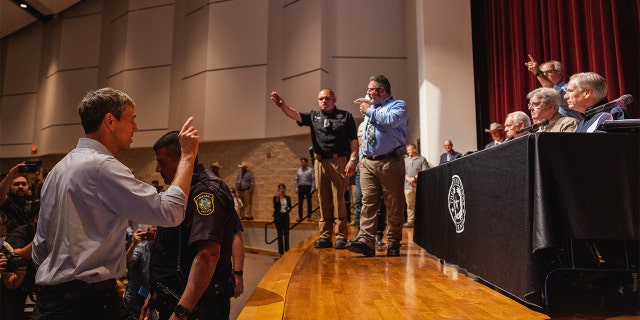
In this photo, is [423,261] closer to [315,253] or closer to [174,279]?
[315,253]

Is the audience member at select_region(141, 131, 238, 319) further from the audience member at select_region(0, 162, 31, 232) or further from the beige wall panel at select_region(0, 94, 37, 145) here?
the beige wall panel at select_region(0, 94, 37, 145)

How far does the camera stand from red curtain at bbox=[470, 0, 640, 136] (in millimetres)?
3760

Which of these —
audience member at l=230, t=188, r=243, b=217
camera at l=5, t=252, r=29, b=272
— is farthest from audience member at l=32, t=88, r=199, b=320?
audience member at l=230, t=188, r=243, b=217

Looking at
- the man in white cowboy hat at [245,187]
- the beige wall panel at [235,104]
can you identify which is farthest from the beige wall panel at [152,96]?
the man in white cowboy hat at [245,187]

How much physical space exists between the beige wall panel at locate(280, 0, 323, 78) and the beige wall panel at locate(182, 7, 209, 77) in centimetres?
213

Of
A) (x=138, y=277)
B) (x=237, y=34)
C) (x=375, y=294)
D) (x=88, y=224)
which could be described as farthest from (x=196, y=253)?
(x=237, y=34)

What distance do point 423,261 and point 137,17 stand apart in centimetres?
1159

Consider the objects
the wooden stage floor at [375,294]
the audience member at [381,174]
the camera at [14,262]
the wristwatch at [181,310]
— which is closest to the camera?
the wristwatch at [181,310]

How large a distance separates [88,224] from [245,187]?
8.75 metres

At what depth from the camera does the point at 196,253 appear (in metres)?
1.55

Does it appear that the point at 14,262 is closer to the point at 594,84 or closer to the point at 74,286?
the point at 74,286

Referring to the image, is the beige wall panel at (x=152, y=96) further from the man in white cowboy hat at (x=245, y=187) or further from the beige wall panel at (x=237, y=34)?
the man in white cowboy hat at (x=245, y=187)

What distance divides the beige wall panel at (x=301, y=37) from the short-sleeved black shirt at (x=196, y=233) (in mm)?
7729

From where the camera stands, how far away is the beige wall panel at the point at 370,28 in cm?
929
